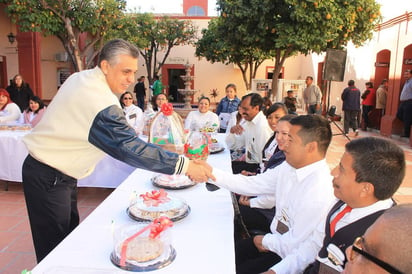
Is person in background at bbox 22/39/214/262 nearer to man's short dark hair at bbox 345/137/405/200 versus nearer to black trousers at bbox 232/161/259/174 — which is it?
man's short dark hair at bbox 345/137/405/200

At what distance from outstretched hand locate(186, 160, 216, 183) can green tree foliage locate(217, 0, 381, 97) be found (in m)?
5.02

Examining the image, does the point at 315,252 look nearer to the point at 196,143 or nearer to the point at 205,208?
the point at 205,208

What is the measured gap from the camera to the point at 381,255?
0.83 m

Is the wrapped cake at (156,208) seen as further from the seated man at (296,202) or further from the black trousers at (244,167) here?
the black trousers at (244,167)

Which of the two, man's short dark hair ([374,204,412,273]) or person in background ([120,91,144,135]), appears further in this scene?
person in background ([120,91,144,135])

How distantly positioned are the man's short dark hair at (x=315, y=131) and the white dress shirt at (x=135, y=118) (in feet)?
10.8

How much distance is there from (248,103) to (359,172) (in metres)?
2.82

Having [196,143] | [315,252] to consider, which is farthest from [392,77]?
[315,252]

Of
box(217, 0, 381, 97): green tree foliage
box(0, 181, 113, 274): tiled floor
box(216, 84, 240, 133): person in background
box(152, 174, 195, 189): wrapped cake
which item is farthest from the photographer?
box(216, 84, 240, 133): person in background

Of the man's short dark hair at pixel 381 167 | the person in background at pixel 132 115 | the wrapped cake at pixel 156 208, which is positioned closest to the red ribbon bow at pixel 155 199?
the wrapped cake at pixel 156 208

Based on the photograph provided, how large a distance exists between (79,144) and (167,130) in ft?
5.29

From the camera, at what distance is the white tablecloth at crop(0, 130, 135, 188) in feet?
13.6

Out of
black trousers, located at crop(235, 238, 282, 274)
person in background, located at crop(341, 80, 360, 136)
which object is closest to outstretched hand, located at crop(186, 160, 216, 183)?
black trousers, located at crop(235, 238, 282, 274)

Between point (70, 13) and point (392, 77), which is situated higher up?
point (70, 13)
